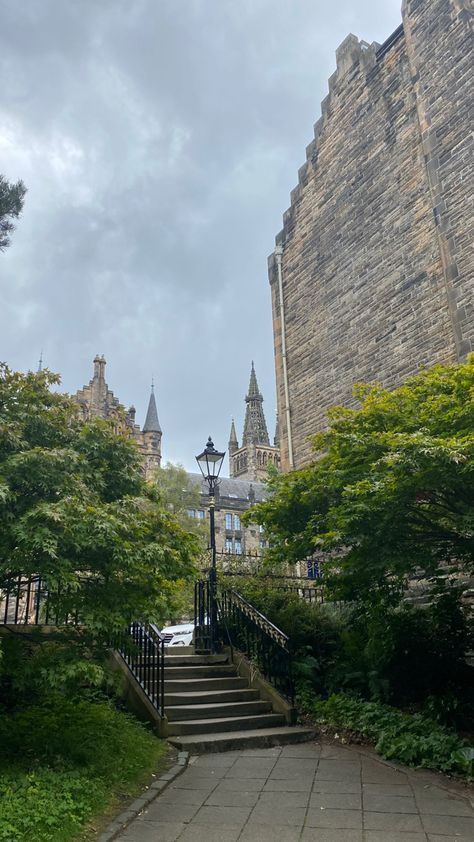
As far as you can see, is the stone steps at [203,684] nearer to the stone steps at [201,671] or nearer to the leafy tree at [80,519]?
the stone steps at [201,671]

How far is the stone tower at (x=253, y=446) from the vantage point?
2968 inches

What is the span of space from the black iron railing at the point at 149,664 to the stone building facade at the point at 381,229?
168 inches

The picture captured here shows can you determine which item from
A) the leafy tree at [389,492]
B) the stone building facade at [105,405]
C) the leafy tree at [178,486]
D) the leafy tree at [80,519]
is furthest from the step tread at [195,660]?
the leafy tree at [178,486]

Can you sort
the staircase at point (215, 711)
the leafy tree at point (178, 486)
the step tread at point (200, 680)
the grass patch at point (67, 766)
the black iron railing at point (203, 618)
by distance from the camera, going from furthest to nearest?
1. the leafy tree at point (178, 486)
2. the black iron railing at point (203, 618)
3. the step tread at point (200, 680)
4. the staircase at point (215, 711)
5. the grass patch at point (67, 766)

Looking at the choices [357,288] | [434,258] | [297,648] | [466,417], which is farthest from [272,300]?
[466,417]

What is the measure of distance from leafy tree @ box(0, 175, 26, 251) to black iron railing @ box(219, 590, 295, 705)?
672 centimetres

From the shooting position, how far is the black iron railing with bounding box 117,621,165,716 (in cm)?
805

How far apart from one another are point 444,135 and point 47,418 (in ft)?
37.0

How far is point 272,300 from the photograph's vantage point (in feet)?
64.1

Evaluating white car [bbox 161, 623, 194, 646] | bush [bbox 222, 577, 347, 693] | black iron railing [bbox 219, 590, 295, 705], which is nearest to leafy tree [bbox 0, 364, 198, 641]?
black iron railing [bbox 219, 590, 295, 705]

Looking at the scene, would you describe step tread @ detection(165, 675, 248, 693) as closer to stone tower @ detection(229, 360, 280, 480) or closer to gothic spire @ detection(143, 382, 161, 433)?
gothic spire @ detection(143, 382, 161, 433)

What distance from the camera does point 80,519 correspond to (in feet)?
18.1

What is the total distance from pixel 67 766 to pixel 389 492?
414 centimetres

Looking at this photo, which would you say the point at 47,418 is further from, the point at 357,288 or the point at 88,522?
the point at 357,288
